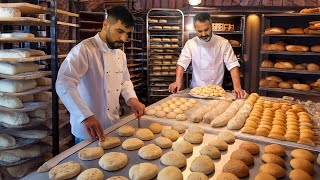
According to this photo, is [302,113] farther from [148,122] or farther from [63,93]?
[63,93]

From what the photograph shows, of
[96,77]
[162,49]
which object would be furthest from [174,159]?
[162,49]

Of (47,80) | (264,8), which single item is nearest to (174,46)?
(264,8)

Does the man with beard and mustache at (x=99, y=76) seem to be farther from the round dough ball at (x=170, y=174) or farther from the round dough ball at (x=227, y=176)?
the round dough ball at (x=227, y=176)

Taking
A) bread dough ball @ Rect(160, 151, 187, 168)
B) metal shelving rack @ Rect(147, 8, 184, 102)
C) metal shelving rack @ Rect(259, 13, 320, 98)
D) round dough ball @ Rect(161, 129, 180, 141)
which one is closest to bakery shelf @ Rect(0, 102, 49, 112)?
round dough ball @ Rect(161, 129, 180, 141)

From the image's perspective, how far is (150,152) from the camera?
1483mm

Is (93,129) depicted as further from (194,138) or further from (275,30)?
(275,30)

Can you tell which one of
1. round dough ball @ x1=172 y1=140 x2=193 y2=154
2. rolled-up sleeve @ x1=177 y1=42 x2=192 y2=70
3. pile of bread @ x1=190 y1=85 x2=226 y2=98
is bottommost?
round dough ball @ x1=172 y1=140 x2=193 y2=154

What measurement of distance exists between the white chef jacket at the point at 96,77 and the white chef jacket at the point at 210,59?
4.68 feet

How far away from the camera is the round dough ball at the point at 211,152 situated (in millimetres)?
1495

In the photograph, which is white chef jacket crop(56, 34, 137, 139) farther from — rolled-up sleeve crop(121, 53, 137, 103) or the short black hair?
the short black hair

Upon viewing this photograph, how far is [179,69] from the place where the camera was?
3566mm

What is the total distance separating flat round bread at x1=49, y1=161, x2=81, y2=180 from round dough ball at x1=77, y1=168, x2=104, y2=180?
39 millimetres

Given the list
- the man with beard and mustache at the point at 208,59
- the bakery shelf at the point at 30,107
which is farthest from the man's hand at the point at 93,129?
the man with beard and mustache at the point at 208,59

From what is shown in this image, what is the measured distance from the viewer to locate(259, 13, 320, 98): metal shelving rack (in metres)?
3.82
